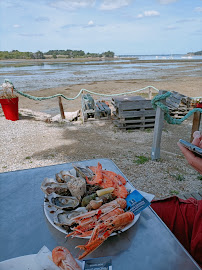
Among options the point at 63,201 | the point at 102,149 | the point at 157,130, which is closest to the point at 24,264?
the point at 63,201

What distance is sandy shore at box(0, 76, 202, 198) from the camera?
12.5 feet

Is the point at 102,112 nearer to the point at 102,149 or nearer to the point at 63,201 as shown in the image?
the point at 102,149

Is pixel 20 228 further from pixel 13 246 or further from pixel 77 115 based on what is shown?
pixel 77 115

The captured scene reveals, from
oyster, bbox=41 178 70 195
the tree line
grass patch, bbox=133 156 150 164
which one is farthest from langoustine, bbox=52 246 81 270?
the tree line

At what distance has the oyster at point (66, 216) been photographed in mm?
1162

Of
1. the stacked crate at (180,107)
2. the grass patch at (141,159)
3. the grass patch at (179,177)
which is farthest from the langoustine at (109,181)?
the stacked crate at (180,107)

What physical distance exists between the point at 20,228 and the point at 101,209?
1.78ft

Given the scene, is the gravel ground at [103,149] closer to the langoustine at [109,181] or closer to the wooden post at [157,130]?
the wooden post at [157,130]

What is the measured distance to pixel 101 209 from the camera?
120 centimetres

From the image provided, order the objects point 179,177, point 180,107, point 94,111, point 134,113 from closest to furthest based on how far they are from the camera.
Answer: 1. point 179,177
2. point 134,113
3. point 180,107
4. point 94,111

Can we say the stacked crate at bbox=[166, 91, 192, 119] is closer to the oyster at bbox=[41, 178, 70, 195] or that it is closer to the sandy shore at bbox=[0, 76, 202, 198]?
the sandy shore at bbox=[0, 76, 202, 198]

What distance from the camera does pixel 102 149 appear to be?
5168mm

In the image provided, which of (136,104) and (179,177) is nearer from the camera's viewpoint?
(179,177)

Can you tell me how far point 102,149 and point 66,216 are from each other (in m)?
3.95
